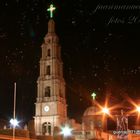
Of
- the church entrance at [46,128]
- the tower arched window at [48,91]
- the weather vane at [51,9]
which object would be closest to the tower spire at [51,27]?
the weather vane at [51,9]

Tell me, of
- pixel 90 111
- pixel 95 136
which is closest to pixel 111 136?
pixel 95 136

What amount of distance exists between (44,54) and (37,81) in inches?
239

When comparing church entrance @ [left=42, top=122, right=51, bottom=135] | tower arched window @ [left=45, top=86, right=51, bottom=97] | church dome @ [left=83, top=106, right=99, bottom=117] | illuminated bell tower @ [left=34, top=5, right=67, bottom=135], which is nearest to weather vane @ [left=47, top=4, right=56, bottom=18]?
illuminated bell tower @ [left=34, top=5, right=67, bottom=135]

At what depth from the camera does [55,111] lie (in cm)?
7275

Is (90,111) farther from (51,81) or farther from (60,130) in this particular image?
(60,130)

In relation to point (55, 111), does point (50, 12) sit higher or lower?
higher

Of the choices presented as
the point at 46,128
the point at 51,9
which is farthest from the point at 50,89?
the point at 51,9

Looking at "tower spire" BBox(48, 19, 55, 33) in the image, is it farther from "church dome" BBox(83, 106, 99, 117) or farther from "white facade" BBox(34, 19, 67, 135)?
"church dome" BBox(83, 106, 99, 117)

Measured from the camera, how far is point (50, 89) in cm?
7456

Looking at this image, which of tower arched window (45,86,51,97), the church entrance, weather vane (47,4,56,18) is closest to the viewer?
weather vane (47,4,56,18)

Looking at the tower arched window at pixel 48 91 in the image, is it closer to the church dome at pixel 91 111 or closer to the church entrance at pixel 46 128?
the church entrance at pixel 46 128

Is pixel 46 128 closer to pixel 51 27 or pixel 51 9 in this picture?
pixel 51 27

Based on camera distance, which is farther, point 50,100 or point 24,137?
point 50,100

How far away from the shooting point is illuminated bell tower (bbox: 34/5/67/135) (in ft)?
240
